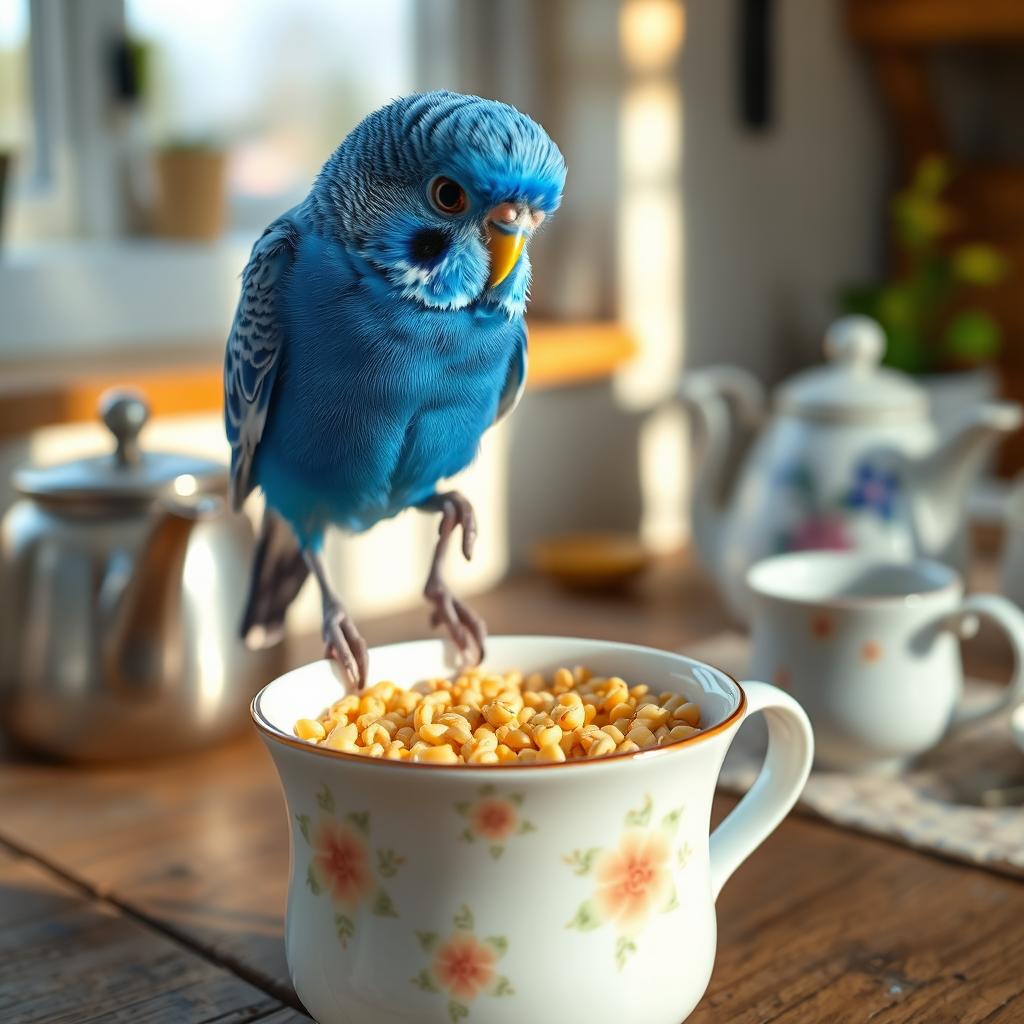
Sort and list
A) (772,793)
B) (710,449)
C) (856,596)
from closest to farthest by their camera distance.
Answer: (772,793), (856,596), (710,449)

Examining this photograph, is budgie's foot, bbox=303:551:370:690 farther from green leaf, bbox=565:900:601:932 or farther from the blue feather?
green leaf, bbox=565:900:601:932

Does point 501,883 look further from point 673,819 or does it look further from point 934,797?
point 934,797

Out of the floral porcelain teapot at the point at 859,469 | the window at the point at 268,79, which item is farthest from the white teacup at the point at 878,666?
the window at the point at 268,79

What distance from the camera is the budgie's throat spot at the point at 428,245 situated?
452 millimetres

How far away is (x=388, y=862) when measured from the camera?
0.46 meters

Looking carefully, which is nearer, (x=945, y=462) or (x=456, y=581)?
(x=945, y=462)

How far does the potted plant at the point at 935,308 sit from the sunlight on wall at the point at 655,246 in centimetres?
26

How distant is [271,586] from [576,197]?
3.26 ft

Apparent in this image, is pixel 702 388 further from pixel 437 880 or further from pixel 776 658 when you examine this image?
pixel 437 880

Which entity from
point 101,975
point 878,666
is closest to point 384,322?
point 101,975

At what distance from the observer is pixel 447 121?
43 cm

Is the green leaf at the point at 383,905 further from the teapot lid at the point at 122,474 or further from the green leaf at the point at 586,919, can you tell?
the teapot lid at the point at 122,474

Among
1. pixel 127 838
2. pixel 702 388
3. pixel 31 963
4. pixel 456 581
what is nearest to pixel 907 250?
pixel 702 388

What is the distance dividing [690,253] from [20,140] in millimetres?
756
